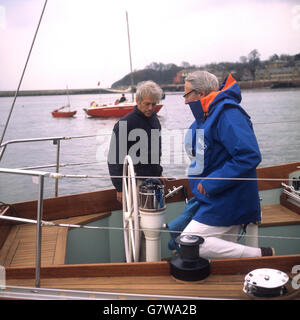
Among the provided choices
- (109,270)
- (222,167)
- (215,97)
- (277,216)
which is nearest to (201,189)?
(222,167)

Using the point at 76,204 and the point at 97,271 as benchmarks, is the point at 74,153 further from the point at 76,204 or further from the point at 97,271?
the point at 97,271

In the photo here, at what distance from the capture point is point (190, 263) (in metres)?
1.94

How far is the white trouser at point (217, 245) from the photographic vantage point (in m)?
2.05

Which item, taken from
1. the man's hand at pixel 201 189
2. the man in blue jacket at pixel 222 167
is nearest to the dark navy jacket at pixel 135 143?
the man in blue jacket at pixel 222 167

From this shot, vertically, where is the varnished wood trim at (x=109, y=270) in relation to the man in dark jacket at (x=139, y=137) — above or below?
below

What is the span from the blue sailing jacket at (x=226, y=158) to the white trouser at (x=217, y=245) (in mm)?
44

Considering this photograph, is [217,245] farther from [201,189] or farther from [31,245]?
[31,245]

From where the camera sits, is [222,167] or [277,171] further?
[277,171]

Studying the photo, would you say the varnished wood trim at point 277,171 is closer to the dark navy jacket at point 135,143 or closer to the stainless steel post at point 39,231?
the dark navy jacket at point 135,143

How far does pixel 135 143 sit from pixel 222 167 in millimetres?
929

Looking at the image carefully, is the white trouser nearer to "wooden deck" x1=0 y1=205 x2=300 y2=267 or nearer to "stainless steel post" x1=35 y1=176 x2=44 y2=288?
"stainless steel post" x1=35 y1=176 x2=44 y2=288

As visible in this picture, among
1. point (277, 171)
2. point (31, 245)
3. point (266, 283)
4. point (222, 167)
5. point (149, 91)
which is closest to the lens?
point (266, 283)
